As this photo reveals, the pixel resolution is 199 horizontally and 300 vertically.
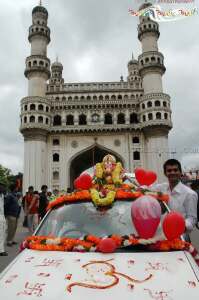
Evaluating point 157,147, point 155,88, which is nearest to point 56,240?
point 157,147

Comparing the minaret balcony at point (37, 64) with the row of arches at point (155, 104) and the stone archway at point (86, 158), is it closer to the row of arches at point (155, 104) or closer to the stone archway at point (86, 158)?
the stone archway at point (86, 158)

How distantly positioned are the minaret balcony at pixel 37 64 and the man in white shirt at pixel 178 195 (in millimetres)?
37688

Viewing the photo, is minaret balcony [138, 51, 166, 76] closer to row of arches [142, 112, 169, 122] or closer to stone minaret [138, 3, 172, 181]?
stone minaret [138, 3, 172, 181]

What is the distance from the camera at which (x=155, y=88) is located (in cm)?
3953

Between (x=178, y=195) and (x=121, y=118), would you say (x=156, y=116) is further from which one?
(x=178, y=195)

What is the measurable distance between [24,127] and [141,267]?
36260 millimetres


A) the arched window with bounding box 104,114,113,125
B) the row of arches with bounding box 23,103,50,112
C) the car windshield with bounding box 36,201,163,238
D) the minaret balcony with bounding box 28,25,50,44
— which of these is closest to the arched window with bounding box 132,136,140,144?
the arched window with bounding box 104,114,113,125

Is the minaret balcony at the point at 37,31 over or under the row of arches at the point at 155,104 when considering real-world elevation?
over

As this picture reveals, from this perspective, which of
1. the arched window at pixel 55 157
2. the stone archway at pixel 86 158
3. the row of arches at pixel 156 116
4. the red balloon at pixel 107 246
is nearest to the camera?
the red balloon at pixel 107 246

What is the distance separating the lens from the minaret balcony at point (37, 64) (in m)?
39.8

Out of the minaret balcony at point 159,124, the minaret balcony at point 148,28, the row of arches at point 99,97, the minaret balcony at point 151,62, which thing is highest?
the minaret balcony at point 148,28

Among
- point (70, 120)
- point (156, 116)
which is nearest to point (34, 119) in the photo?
point (70, 120)

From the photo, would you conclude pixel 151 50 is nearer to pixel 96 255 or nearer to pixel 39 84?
pixel 39 84

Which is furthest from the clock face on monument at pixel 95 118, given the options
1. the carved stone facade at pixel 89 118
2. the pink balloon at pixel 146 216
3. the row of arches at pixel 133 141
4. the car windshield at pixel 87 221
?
the pink balloon at pixel 146 216
